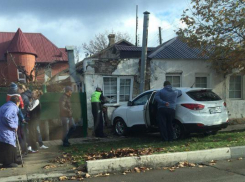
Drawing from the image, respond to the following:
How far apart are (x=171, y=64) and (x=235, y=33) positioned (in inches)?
140

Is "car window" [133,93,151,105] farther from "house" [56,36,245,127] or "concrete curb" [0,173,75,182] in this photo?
"concrete curb" [0,173,75,182]

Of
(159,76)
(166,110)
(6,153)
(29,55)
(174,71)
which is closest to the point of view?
(6,153)

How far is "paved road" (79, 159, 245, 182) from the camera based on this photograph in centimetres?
524

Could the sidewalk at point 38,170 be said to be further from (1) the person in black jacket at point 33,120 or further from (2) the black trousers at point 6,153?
(1) the person in black jacket at point 33,120

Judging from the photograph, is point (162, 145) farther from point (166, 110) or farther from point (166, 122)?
point (166, 110)

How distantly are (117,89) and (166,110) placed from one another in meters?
4.36

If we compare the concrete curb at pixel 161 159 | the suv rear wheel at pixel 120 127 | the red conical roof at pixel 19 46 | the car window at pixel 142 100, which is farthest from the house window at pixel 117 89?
the red conical roof at pixel 19 46

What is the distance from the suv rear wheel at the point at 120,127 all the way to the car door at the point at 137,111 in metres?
0.29

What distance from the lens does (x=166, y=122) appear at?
27.5 ft

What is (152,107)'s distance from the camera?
29.6 feet

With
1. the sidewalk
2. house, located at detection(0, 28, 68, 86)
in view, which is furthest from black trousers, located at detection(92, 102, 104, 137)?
house, located at detection(0, 28, 68, 86)

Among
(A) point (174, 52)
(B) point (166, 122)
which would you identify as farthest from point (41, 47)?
(B) point (166, 122)

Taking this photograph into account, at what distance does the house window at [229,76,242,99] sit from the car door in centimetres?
608

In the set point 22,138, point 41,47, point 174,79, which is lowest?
point 22,138
